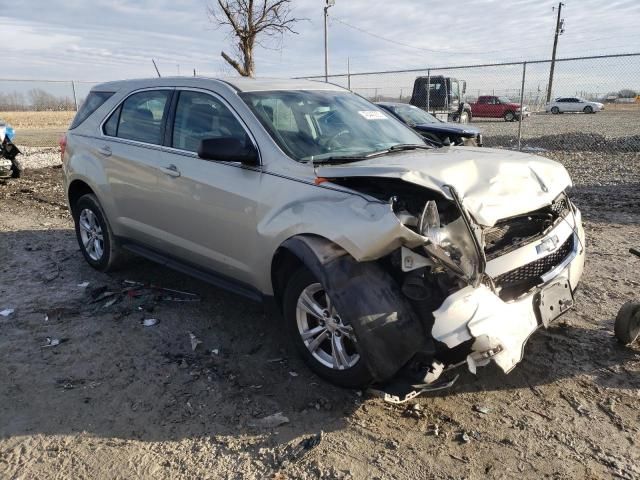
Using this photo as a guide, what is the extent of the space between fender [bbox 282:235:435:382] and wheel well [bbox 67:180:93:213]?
3.57 meters

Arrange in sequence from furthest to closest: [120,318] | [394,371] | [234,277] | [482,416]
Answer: [120,318], [234,277], [482,416], [394,371]

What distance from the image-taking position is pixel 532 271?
3318mm

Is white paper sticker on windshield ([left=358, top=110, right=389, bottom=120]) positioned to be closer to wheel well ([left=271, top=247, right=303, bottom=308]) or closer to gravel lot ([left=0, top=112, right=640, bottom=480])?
wheel well ([left=271, top=247, right=303, bottom=308])

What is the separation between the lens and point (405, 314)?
114 inches

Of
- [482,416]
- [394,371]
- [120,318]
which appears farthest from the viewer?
[120,318]

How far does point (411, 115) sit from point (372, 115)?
770 cm

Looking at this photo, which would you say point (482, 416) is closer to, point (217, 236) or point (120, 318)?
point (217, 236)

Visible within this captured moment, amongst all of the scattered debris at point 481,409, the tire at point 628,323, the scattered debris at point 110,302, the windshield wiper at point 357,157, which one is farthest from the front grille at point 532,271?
the scattered debris at point 110,302

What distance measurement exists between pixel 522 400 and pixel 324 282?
140 cm

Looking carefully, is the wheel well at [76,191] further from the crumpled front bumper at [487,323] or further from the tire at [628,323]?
the tire at [628,323]

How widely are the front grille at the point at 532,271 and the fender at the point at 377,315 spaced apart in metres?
0.60

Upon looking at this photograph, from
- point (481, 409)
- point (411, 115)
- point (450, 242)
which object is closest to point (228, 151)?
point (450, 242)

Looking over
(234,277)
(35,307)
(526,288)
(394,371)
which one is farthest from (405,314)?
(35,307)

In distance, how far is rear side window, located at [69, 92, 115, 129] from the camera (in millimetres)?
5398
